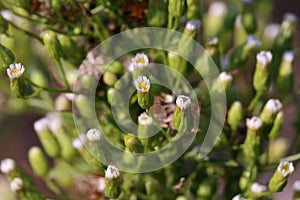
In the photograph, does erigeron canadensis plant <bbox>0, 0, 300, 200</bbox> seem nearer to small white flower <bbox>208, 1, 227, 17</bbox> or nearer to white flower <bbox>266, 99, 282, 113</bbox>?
white flower <bbox>266, 99, 282, 113</bbox>

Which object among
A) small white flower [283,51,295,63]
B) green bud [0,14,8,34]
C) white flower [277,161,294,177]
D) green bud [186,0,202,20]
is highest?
green bud [0,14,8,34]

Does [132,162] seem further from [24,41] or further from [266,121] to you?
[24,41]

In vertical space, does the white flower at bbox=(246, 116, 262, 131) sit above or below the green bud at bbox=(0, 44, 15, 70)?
below

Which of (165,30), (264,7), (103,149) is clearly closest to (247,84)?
(264,7)

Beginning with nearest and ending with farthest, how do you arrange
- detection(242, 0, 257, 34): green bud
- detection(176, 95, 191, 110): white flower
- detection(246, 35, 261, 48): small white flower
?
detection(176, 95, 191, 110): white flower → detection(246, 35, 261, 48): small white flower → detection(242, 0, 257, 34): green bud

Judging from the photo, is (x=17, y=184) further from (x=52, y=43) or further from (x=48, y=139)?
(x=52, y=43)

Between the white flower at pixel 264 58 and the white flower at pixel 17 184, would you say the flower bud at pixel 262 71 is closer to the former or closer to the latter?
the white flower at pixel 264 58

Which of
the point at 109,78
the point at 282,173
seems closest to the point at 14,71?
the point at 109,78

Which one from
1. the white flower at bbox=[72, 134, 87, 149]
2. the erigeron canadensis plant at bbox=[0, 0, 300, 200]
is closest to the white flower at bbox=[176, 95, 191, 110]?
the erigeron canadensis plant at bbox=[0, 0, 300, 200]
